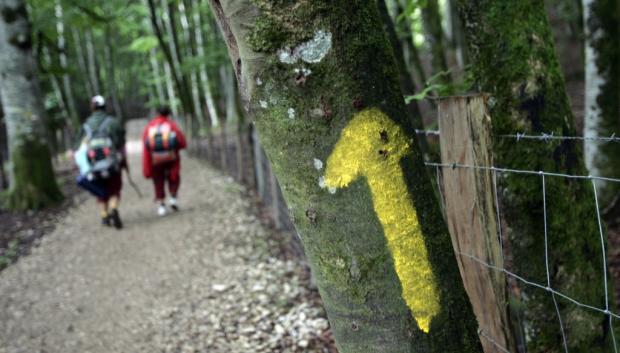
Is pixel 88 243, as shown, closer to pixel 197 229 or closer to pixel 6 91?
pixel 197 229

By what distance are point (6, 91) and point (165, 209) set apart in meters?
4.00

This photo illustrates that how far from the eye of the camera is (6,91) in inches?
381

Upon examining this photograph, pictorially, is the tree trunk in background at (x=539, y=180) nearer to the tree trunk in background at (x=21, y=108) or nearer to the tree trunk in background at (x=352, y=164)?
the tree trunk in background at (x=352, y=164)

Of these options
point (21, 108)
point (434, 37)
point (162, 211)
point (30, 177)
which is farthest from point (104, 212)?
point (434, 37)

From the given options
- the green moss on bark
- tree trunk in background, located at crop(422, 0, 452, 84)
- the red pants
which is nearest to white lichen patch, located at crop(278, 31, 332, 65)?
the red pants

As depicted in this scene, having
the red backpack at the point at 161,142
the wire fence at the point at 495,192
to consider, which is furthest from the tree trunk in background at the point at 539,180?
the red backpack at the point at 161,142

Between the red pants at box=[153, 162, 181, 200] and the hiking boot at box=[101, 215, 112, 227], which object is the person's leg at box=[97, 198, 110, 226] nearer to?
the hiking boot at box=[101, 215, 112, 227]

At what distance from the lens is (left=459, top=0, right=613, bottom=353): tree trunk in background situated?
2516 mm

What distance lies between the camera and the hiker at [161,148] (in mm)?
8094

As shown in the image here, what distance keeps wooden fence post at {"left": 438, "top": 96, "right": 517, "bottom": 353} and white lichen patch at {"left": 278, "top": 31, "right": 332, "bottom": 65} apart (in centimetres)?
102

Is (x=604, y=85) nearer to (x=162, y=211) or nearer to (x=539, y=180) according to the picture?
(x=539, y=180)

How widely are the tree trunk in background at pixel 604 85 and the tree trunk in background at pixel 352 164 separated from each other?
530 cm

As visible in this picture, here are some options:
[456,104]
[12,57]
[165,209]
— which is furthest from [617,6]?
[12,57]

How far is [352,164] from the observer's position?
4.37 feet
